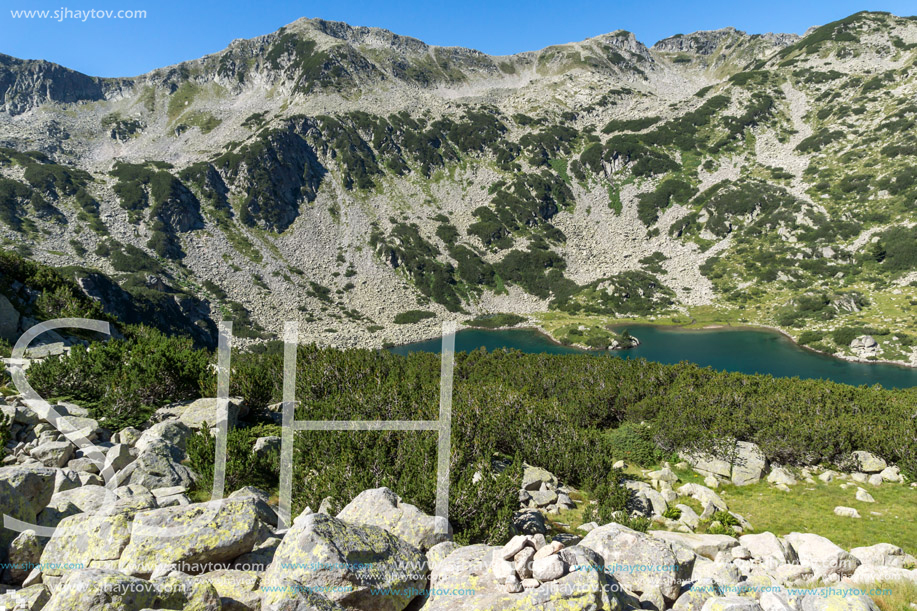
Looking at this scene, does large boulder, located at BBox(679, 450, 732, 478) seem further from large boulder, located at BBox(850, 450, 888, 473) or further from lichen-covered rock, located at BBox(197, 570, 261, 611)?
lichen-covered rock, located at BBox(197, 570, 261, 611)

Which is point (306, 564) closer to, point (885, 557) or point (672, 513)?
point (885, 557)

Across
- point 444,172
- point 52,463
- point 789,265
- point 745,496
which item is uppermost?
point 444,172

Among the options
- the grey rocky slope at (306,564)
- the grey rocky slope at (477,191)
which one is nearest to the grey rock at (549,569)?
the grey rocky slope at (306,564)

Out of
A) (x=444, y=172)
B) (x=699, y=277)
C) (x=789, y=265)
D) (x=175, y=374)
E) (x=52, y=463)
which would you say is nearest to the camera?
(x=52, y=463)

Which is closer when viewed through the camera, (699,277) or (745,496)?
(745,496)

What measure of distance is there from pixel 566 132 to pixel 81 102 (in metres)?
203

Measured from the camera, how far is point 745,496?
1497cm

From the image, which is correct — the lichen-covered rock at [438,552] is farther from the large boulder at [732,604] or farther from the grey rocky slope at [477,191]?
the grey rocky slope at [477,191]

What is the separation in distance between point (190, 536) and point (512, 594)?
3930 mm

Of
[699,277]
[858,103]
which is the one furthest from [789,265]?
[858,103]

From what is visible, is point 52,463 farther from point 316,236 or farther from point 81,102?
point 81,102

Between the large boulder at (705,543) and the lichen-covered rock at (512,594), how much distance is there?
4.67m

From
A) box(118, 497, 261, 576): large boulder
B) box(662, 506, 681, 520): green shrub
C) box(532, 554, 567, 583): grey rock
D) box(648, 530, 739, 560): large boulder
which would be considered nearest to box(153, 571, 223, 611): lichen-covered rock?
box(118, 497, 261, 576): large boulder

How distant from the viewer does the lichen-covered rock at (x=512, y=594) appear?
15.2 feet
